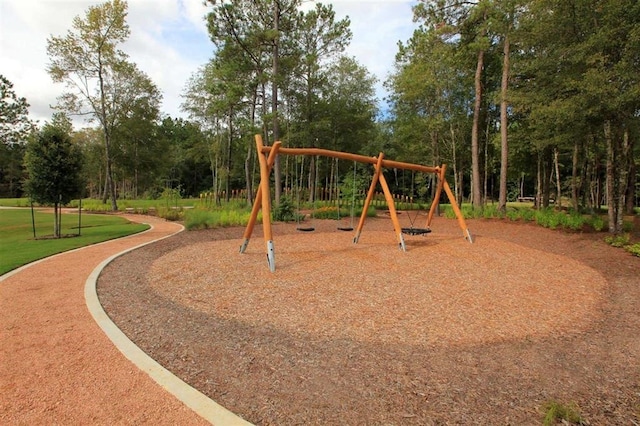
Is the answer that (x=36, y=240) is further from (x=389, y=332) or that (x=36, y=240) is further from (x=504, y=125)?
(x=504, y=125)

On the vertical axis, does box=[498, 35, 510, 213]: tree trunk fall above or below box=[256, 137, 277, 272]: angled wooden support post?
above

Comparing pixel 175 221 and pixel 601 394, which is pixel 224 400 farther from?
pixel 175 221

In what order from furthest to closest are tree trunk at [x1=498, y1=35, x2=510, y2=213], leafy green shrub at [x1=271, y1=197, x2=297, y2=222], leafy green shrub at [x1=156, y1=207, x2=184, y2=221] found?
leafy green shrub at [x1=156, y1=207, x2=184, y2=221] → leafy green shrub at [x1=271, y1=197, x2=297, y2=222] → tree trunk at [x1=498, y1=35, x2=510, y2=213]

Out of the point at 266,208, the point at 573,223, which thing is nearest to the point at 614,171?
the point at 573,223

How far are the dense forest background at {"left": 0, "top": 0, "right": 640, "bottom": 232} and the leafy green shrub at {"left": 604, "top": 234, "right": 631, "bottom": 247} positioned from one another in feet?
3.51

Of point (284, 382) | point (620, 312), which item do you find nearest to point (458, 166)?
point (620, 312)

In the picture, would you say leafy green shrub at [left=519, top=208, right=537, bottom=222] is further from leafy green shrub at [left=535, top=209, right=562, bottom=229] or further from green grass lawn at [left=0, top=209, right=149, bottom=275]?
green grass lawn at [left=0, top=209, right=149, bottom=275]

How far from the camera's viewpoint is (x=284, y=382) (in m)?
2.86

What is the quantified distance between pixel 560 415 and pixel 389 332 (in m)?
1.74

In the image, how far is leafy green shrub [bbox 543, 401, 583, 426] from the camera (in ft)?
7.80

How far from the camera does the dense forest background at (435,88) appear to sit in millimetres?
9484

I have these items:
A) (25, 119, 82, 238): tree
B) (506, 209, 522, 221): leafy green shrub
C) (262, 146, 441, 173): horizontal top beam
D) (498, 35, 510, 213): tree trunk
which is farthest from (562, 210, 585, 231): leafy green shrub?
(25, 119, 82, 238): tree

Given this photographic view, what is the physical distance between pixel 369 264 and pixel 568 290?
342 centimetres

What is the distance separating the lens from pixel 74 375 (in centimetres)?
288
